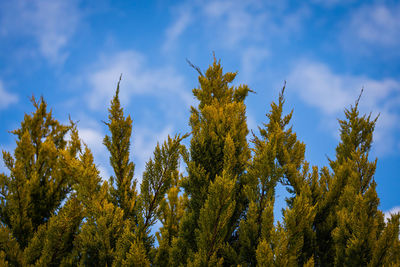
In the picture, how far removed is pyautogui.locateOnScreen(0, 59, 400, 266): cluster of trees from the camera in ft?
16.3

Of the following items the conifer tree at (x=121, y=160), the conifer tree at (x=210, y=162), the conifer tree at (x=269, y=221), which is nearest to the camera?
the conifer tree at (x=269, y=221)

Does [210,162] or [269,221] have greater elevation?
[210,162]

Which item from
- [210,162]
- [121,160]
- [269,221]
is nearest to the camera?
[269,221]

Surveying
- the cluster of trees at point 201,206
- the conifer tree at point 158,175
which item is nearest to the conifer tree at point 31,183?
the cluster of trees at point 201,206

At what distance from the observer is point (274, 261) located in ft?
14.8

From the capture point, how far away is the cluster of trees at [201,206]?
4.98 metres

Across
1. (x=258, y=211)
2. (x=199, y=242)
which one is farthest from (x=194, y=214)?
(x=258, y=211)

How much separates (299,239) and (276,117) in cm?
439

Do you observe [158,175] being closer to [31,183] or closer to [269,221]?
[269,221]

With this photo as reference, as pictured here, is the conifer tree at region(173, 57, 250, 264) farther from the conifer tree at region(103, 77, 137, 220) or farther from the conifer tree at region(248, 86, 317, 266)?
the conifer tree at region(103, 77, 137, 220)

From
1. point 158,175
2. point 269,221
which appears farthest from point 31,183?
point 269,221

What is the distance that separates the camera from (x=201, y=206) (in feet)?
18.0

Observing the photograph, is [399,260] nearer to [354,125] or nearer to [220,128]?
[220,128]

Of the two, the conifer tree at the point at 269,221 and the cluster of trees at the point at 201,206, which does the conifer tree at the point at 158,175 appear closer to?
the cluster of trees at the point at 201,206
